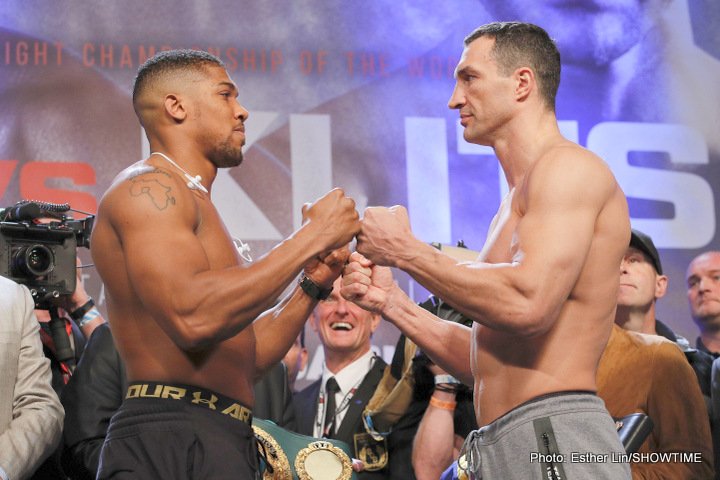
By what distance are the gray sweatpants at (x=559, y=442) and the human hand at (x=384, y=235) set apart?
0.52m

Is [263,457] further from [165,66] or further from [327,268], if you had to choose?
[165,66]

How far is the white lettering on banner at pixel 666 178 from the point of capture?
5.34 metres

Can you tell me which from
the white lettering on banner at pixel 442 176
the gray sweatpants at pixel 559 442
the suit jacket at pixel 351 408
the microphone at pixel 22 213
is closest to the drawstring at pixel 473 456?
the gray sweatpants at pixel 559 442

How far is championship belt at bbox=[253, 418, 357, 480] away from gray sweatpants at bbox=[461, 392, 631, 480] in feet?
2.79

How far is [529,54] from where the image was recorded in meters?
2.65

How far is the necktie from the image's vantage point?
12.3ft

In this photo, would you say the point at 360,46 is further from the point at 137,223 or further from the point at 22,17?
the point at 137,223

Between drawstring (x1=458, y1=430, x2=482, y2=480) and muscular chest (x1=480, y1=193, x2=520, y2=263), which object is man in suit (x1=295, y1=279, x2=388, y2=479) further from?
muscular chest (x1=480, y1=193, x2=520, y2=263)

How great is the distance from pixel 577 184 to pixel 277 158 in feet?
9.73

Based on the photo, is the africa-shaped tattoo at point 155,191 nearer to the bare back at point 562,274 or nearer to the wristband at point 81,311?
the bare back at point 562,274

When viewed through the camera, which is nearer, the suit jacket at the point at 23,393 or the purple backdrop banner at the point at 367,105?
the suit jacket at the point at 23,393

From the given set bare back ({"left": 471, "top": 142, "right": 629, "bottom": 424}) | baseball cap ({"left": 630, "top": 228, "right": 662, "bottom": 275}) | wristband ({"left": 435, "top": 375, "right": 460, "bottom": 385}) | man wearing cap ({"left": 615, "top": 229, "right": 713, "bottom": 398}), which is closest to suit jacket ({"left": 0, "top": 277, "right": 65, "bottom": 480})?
wristband ({"left": 435, "top": 375, "right": 460, "bottom": 385})

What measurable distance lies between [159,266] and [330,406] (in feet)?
5.93

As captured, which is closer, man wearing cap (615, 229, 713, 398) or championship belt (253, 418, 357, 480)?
championship belt (253, 418, 357, 480)
